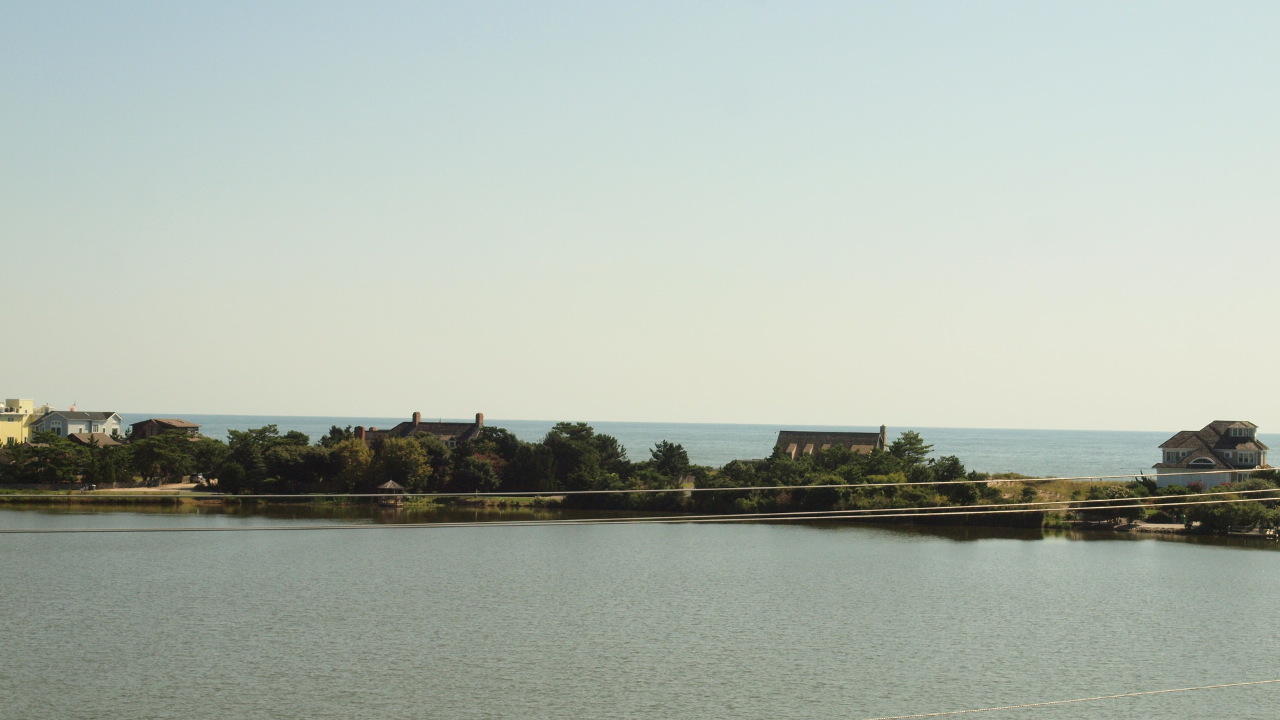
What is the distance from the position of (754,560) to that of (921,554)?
789 centimetres

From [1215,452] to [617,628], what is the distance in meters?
50.6

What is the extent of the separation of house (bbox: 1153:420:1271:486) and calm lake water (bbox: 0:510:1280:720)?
17.7 m

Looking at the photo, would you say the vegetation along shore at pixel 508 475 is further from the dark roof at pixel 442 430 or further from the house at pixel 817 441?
the house at pixel 817 441

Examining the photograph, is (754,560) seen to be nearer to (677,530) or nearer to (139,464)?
(677,530)

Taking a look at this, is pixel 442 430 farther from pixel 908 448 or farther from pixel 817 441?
pixel 908 448

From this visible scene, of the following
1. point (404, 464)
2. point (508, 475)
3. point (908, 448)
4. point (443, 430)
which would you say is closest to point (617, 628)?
point (404, 464)

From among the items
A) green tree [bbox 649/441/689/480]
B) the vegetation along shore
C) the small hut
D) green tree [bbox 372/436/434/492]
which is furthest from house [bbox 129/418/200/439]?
green tree [bbox 649/441/689/480]

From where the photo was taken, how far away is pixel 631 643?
30.5 meters

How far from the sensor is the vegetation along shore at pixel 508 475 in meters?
62.6

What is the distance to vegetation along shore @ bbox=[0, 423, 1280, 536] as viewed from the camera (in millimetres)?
62594

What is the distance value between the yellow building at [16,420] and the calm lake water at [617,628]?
46.2 m

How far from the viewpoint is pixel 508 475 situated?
227ft

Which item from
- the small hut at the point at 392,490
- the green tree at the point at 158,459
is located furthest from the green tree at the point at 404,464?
the green tree at the point at 158,459

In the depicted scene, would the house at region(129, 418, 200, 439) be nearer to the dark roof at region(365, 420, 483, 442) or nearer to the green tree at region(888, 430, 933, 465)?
the dark roof at region(365, 420, 483, 442)
